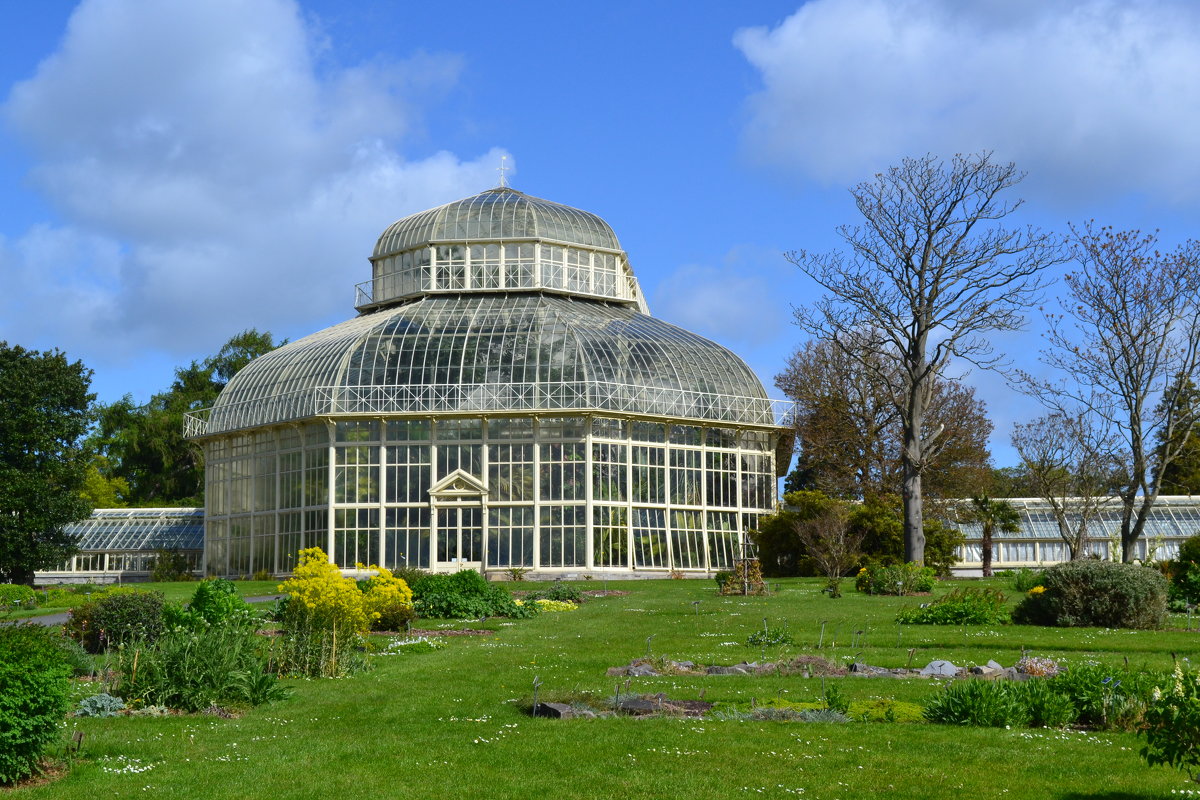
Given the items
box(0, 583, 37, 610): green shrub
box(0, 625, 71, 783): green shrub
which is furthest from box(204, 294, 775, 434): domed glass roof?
box(0, 625, 71, 783): green shrub

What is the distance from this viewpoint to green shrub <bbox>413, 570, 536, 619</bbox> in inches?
1123

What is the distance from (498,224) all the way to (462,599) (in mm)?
30395

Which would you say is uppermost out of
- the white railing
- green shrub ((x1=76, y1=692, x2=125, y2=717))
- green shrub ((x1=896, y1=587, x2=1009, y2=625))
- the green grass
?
the white railing

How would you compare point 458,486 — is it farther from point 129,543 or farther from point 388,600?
point 388,600

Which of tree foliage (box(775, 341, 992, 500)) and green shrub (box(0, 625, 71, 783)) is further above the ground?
tree foliage (box(775, 341, 992, 500))

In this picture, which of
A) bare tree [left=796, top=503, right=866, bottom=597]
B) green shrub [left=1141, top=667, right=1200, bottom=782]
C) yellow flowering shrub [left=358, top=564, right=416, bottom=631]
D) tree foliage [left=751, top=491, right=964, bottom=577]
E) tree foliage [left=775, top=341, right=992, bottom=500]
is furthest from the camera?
tree foliage [left=775, top=341, right=992, bottom=500]

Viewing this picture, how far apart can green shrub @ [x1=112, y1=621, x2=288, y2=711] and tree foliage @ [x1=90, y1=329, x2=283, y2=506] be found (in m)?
63.9

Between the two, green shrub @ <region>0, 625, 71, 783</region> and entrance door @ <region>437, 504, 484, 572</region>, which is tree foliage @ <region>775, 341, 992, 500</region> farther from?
green shrub @ <region>0, 625, 71, 783</region>

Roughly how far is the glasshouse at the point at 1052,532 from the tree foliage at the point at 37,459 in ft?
138

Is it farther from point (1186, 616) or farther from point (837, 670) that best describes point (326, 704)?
point (1186, 616)

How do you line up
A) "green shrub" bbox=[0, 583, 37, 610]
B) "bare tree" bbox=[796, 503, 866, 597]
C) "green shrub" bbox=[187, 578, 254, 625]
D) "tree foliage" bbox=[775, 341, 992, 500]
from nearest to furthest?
"green shrub" bbox=[187, 578, 254, 625]
"green shrub" bbox=[0, 583, 37, 610]
"bare tree" bbox=[796, 503, 866, 597]
"tree foliage" bbox=[775, 341, 992, 500]

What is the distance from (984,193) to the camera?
3650 centimetres

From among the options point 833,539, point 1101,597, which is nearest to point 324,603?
point 1101,597

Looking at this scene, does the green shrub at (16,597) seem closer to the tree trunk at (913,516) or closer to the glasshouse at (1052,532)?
the tree trunk at (913,516)
